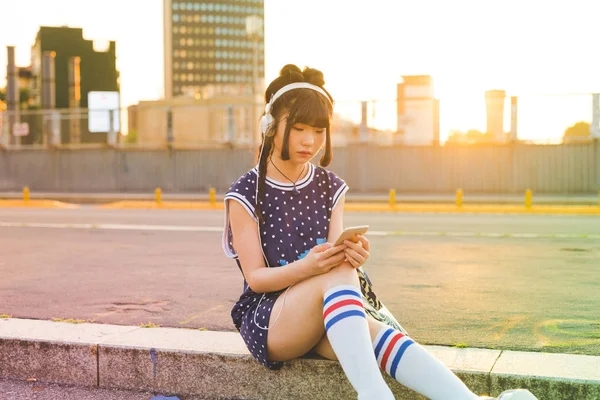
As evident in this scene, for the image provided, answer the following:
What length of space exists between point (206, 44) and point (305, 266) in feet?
521

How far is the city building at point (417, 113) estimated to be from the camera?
23.3 m

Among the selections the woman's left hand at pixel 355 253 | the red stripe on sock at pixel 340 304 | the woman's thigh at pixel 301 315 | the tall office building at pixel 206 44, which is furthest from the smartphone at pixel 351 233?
the tall office building at pixel 206 44

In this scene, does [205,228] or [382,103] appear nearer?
[205,228]

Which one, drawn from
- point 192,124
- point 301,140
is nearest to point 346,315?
point 301,140

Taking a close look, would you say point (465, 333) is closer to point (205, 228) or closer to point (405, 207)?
point (205, 228)

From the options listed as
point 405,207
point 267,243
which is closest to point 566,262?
point 267,243

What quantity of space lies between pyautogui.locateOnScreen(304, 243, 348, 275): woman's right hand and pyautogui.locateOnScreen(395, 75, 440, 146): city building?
21.0 meters

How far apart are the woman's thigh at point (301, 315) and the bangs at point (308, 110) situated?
0.65 m

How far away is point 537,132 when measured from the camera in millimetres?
22641

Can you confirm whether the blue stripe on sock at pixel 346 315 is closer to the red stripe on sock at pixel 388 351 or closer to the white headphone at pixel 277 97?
the red stripe on sock at pixel 388 351

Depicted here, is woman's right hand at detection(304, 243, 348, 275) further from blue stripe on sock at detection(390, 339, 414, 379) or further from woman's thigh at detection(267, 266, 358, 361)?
Answer: blue stripe on sock at detection(390, 339, 414, 379)

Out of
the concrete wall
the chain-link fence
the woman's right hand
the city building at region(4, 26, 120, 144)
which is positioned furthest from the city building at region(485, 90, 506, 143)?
the city building at region(4, 26, 120, 144)

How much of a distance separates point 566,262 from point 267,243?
4840mm

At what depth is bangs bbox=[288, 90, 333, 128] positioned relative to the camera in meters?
3.02
